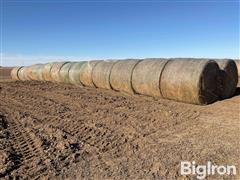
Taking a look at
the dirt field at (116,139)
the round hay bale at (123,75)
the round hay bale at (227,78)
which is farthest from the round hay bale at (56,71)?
the round hay bale at (227,78)

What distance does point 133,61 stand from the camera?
46.1ft

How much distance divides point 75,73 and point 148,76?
8.10m

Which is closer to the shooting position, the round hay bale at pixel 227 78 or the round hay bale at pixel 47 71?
the round hay bale at pixel 227 78

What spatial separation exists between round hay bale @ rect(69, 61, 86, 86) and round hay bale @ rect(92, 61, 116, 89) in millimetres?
2202

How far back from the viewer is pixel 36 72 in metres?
25.2

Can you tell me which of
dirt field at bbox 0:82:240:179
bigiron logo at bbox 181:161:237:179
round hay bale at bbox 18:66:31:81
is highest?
round hay bale at bbox 18:66:31:81

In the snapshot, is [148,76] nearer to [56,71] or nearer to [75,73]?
[75,73]

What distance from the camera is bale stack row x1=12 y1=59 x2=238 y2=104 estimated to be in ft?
33.5

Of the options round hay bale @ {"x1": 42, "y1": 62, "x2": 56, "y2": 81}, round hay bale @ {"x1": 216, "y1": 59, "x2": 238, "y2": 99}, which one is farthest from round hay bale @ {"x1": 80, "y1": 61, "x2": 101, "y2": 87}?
round hay bale @ {"x1": 216, "y1": 59, "x2": 238, "y2": 99}

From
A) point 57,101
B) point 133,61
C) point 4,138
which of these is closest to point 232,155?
point 4,138

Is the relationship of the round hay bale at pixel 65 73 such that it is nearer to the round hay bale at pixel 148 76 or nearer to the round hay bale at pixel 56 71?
the round hay bale at pixel 56 71

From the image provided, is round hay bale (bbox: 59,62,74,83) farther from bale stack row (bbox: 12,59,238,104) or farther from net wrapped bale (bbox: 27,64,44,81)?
bale stack row (bbox: 12,59,238,104)

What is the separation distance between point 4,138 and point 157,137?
133 inches

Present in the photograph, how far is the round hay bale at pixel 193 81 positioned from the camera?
10.1 meters
